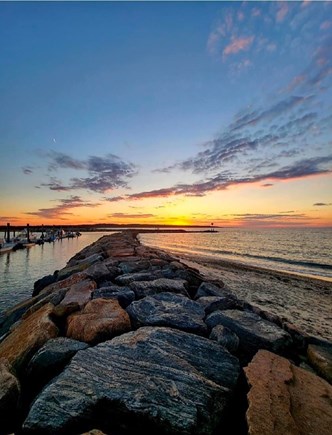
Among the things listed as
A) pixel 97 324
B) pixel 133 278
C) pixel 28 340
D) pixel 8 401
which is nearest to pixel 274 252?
pixel 133 278

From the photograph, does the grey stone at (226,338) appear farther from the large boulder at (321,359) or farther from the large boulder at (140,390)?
the large boulder at (321,359)

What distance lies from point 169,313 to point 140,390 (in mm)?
1948

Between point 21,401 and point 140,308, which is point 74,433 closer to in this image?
point 21,401

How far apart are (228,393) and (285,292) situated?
1194 centimetres

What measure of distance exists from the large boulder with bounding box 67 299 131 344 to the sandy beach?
4496 millimetres

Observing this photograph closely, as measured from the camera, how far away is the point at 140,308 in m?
4.93

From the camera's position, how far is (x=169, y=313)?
4.68 metres

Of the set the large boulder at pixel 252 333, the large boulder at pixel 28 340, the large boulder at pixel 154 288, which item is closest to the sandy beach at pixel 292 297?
the large boulder at pixel 252 333

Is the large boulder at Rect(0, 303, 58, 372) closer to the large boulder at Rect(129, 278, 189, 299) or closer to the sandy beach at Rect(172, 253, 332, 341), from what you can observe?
the large boulder at Rect(129, 278, 189, 299)

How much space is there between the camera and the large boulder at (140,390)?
2516mm

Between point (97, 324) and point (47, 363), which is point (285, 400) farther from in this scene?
point (47, 363)

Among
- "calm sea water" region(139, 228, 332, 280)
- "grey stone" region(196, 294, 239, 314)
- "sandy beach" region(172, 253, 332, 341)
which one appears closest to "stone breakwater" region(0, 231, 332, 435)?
"grey stone" region(196, 294, 239, 314)

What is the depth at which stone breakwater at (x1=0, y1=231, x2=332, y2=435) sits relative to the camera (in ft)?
8.36

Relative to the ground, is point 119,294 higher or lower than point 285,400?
higher
